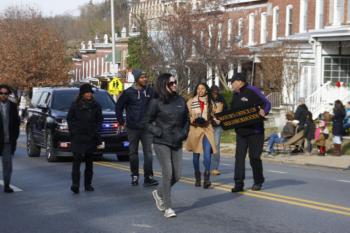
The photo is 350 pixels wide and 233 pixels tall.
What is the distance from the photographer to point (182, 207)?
1087 centimetres

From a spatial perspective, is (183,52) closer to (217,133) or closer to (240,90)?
(217,133)

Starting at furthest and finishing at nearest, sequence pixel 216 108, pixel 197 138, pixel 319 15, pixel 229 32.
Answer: pixel 229 32, pixel 319 15, pixel 216 108, pixel 197 138

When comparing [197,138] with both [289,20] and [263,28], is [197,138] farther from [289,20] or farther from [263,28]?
[263,28]

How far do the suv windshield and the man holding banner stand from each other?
25.0ft

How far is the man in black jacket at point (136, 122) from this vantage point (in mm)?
13188

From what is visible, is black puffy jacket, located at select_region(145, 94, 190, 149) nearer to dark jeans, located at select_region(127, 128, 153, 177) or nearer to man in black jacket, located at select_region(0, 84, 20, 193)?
dark jeans, located at select_region(127, 128, 153, 177)

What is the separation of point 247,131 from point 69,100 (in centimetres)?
861

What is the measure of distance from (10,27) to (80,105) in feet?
176

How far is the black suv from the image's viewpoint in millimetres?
18422

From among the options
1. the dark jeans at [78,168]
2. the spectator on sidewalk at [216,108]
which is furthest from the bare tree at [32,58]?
the dark jeans at [78,168]

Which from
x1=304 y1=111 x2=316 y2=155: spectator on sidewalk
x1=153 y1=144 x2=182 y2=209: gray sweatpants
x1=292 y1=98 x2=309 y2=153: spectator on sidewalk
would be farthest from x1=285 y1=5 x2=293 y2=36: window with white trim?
x1=153 y1=144 x2=182 y2=209: gray sweatpants

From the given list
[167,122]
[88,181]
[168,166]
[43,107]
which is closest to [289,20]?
[43,107]

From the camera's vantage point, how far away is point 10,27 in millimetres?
64000

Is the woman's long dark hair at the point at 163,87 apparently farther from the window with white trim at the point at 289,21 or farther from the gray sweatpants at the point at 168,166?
the window with white trim at the point at 289,21
